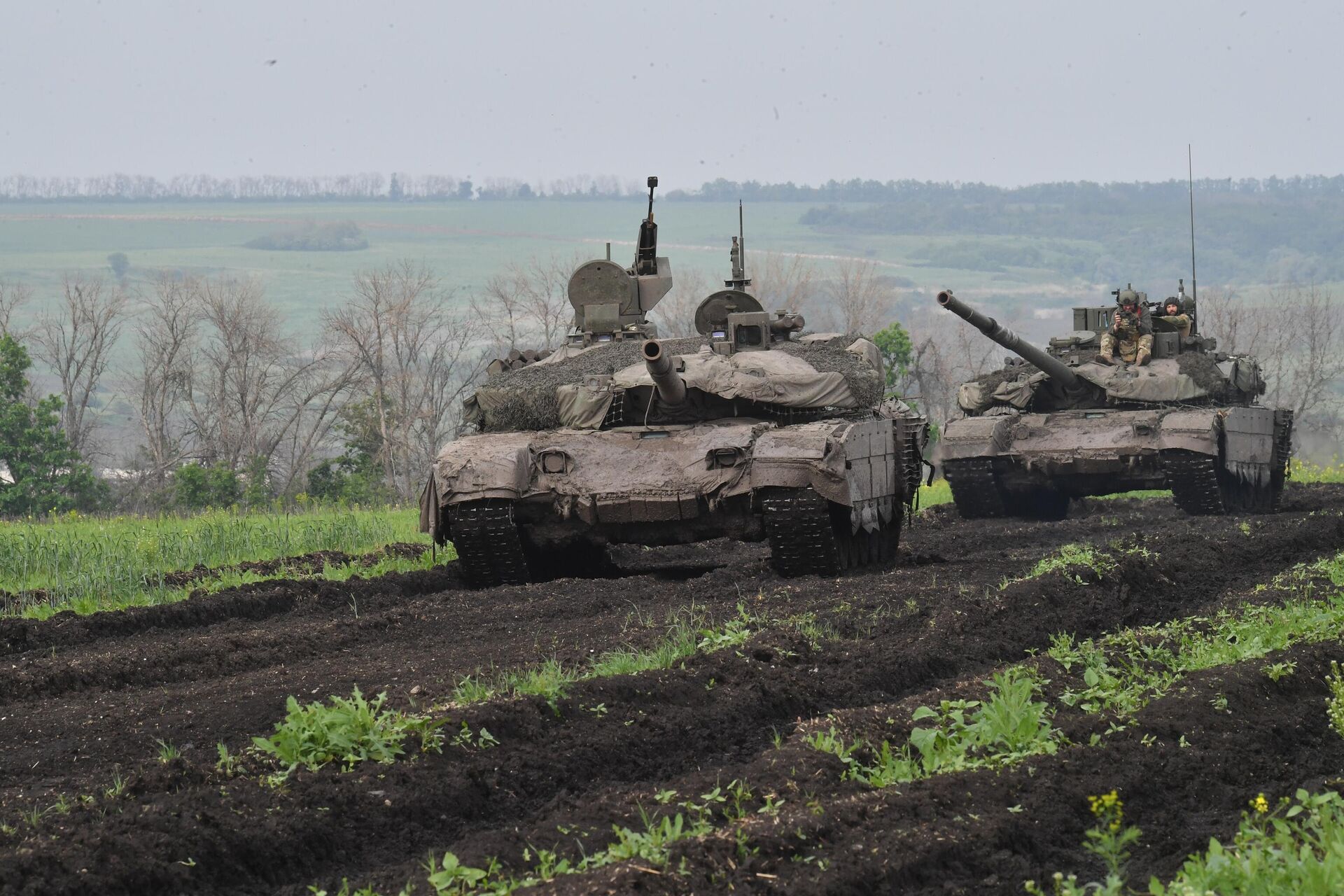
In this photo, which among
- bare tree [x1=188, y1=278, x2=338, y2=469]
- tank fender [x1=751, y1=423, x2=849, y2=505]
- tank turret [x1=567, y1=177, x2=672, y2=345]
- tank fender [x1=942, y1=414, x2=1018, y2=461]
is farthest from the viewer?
bare tree [x1=188, y1=278, x2=338, y2=469]

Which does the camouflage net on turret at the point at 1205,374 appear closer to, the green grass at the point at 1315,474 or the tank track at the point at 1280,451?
the tank track at the point at 1280,451

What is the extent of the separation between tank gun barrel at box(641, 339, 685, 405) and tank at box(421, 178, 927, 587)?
2 centimetres

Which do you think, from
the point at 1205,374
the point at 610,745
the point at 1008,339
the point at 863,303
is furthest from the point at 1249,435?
the point at 863,303

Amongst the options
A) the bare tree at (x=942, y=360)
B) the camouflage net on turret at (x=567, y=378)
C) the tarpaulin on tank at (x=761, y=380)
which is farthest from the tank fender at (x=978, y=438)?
the bare tree at (x=942, y=360)

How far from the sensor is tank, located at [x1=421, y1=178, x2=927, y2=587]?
13.3m

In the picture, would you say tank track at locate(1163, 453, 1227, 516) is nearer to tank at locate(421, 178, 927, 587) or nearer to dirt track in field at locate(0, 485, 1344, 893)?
tank at locate(421, 178, 927, 587)

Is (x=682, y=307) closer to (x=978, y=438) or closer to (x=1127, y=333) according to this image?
(x=1127, y=333)

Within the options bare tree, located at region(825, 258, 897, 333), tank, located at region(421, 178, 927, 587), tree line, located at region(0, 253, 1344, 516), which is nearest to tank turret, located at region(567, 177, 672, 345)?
tank, located at region(421, 178, 927, 587)

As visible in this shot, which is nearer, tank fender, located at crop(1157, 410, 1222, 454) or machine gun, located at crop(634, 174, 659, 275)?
machine gun, located at crop(634, 174, 659, 275)

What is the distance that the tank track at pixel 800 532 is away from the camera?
13.0m

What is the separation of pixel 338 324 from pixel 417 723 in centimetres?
4355

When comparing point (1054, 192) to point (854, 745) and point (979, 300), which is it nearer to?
point (979, 300)

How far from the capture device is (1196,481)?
66.8 ft

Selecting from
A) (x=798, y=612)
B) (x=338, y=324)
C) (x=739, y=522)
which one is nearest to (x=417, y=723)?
(x=798, y=612)
